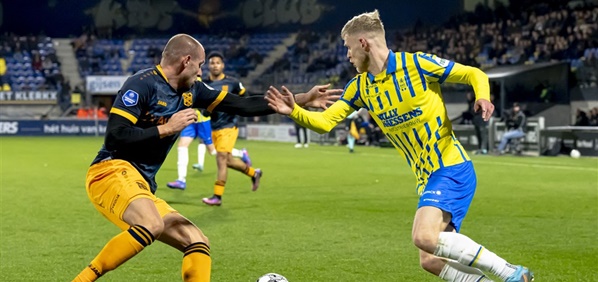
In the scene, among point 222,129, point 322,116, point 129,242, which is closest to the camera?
point 129,242

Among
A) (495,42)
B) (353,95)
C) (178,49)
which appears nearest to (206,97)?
(178,49)

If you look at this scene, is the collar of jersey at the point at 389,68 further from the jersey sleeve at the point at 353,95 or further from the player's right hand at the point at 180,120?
the player's right hand at the point at 180,120

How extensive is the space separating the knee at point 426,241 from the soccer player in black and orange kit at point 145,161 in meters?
1.48

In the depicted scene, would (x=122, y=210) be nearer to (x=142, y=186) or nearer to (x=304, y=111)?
Answer: (x=142, y=186)

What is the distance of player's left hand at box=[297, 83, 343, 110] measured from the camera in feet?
20.4

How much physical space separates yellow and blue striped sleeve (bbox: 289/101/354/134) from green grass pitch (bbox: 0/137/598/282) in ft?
4.92

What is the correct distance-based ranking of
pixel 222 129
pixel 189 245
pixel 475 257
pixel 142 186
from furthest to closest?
pixel 222 129
pixel 189 245
pixel 142 186
pixel 475 257

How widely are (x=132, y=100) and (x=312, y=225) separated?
199 inches

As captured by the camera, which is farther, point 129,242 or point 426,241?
point 129,242

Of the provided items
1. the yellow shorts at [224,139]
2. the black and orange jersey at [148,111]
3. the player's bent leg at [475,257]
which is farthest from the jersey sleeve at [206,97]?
the yellow shorts at [224,139]

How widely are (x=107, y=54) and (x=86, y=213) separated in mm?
41451

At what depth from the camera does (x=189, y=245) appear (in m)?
5.56

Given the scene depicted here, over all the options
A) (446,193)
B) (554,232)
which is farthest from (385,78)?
(554,232)

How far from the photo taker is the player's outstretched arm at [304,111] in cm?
568
